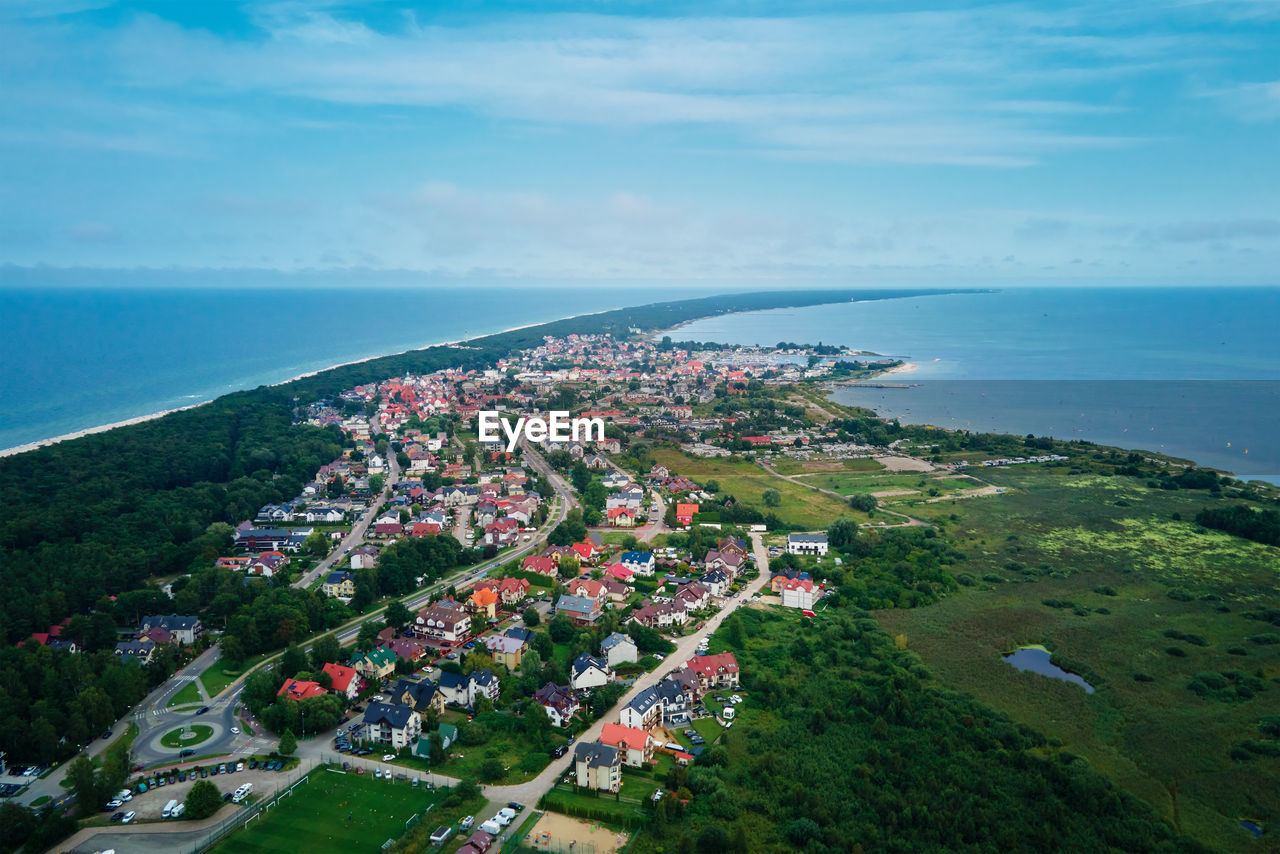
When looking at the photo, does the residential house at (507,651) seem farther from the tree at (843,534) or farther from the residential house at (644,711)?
the tree at (843,534)

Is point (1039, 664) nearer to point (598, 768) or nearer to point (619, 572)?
point (598, 768)

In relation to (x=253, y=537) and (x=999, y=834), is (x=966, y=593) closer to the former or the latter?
(x=999, y=834)

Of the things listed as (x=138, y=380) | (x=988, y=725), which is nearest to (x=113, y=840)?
(x=988, y=725)

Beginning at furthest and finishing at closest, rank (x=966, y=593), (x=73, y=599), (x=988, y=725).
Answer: (x=966, y=593) → (x=73, y=599) → (x=988, y=725)

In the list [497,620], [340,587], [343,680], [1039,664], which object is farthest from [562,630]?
[1039,664]

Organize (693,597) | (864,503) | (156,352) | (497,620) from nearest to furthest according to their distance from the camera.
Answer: (497,620)
(693,597)
(864,503)
(156,352)

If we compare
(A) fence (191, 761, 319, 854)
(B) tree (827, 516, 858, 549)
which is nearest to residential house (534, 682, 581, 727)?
(A) fence (191, 761, 319, 854)

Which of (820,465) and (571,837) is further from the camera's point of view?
(820,465)
